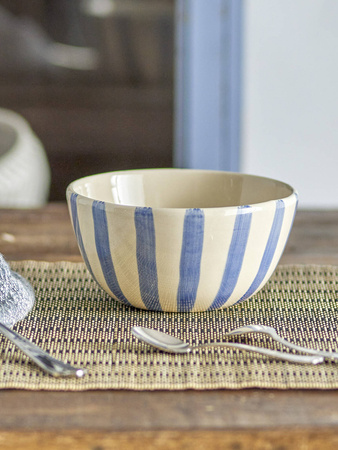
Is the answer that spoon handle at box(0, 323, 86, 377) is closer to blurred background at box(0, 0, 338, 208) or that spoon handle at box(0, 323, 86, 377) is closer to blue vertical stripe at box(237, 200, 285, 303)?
blue vertical stripe at box(237, 200, 285, 303)

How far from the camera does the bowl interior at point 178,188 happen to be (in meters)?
0.42

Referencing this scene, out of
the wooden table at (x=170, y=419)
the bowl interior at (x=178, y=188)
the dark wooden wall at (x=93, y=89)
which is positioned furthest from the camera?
the dark wooden wall at (x=93, y=89)

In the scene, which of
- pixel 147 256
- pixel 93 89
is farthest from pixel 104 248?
pixel 93 89

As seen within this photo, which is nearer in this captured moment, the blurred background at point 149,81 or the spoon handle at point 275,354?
the spoon handle at point 275,354

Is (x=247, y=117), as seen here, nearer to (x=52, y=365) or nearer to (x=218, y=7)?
(x=218, y=7)

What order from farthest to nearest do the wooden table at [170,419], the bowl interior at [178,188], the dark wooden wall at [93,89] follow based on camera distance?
the dark wooden wall at [93,89]
the bowl interior at [178,188]
the wooden table at [170,419]

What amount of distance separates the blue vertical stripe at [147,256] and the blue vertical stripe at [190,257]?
0.02m

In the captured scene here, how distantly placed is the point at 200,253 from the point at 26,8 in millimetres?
1456

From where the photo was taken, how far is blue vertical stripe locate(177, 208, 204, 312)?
1.00ft

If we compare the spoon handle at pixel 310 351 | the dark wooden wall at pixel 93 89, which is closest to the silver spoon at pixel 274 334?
the spoon handle at pixel 310 351

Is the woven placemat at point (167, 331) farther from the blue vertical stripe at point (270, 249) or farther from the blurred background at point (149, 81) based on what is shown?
the blurred background at point (149, 81)

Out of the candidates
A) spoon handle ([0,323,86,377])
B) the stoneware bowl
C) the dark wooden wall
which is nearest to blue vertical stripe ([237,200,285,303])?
the stoneware bowl

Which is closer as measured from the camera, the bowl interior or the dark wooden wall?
the bowl interior

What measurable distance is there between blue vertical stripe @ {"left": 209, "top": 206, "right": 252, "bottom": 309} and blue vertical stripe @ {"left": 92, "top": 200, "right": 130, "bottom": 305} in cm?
6
